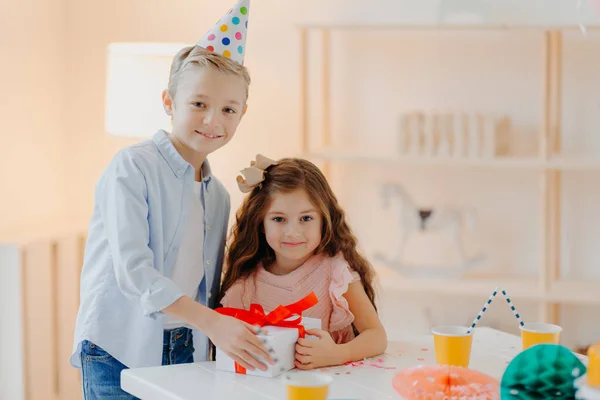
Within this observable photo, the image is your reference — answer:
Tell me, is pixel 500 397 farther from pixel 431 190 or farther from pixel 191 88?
pixel 431 190

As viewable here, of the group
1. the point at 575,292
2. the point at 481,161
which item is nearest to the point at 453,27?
the point at 481,161

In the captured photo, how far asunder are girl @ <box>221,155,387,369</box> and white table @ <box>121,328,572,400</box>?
109 mm

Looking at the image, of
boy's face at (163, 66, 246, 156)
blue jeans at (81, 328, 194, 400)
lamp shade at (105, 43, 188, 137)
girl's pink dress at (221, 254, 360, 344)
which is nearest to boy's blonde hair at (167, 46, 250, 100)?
boy's face at (163, 66, 246, 156)

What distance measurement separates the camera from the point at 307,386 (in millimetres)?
1148

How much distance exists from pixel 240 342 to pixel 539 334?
1.77ft

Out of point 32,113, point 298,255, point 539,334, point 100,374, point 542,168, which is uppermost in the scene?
point 32,113

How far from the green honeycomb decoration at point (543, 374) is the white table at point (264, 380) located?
223 millimetres

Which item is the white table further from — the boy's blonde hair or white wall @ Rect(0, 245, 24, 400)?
white wall @ Rect(0, 245, 24, 400)

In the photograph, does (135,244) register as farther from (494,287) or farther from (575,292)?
(575,292)

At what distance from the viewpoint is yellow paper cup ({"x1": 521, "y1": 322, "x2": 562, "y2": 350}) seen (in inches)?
57.6

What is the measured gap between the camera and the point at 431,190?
10.2 ft

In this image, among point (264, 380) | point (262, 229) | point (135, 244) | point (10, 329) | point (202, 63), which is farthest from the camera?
point (10, 329)

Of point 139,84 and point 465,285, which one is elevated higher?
point 139,84

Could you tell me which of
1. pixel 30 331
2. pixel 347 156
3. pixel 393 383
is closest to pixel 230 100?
pixel 393 383
